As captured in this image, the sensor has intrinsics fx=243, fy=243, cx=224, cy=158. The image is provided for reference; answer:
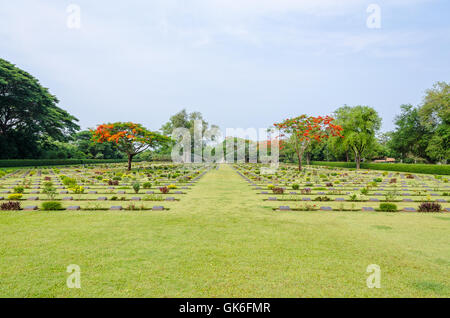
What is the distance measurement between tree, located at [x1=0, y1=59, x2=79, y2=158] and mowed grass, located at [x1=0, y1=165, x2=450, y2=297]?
33345 millimetres

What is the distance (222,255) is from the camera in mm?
4082

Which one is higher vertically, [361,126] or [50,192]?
[361,126]

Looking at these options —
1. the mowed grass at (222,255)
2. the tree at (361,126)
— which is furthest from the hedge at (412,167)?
the mowed grass at (222,255)

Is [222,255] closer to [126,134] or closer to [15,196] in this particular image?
[15,196]

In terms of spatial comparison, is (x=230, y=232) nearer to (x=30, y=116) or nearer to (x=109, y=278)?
(x=109, y=278)

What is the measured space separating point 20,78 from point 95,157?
2434 cm

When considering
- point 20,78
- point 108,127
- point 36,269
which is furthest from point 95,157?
point 36,269

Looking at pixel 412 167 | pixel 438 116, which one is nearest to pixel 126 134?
pixel 412 167

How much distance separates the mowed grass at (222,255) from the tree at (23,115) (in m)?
33.3

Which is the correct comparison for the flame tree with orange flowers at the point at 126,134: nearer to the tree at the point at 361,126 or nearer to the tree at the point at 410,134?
the tree at the point at 361,126

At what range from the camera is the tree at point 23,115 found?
31.2m

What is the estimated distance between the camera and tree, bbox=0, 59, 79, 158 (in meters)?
31.2

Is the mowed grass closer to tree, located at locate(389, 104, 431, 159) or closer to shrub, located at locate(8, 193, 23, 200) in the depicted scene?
shrub, located at locate(8, 193, 23, 200)

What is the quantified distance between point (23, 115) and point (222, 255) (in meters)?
42.4
